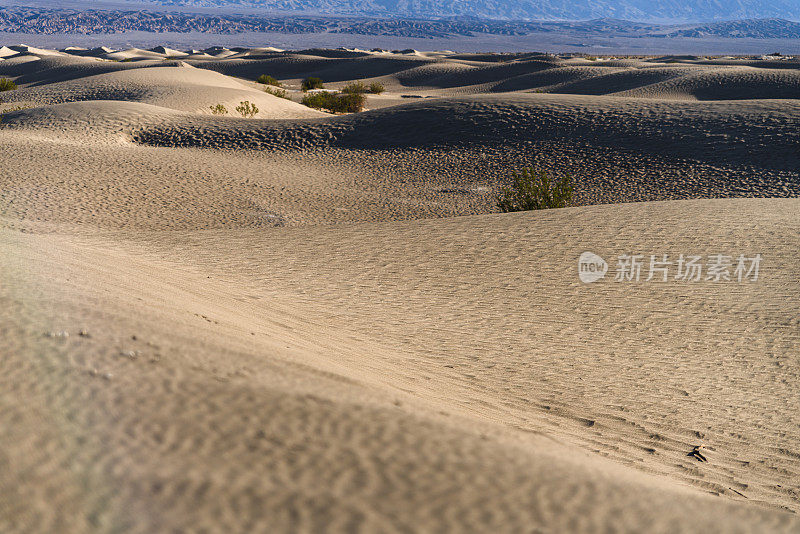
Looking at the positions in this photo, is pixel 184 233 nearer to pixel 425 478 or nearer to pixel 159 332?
pixel 159 332

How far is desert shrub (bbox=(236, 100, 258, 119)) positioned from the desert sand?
27.4 ft

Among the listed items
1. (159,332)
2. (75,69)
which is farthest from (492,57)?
(159,332)

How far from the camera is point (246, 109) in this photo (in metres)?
30.7

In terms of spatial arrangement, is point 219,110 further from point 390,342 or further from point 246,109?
point 390,342

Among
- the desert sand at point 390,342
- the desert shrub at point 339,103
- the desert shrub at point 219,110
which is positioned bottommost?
the desert sand at point 390,342

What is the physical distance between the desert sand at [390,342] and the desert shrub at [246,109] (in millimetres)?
8350

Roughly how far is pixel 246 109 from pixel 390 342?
1006 inches

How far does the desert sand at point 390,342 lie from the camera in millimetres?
3059

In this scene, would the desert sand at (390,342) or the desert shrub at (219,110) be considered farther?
the desert shrub at (219,110)

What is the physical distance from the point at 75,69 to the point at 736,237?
54.0 m

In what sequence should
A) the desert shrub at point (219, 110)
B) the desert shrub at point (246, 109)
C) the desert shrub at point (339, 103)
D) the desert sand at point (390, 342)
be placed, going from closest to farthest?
the desert sand at point (390, 342), the desert shrub at point (219, 110), the desert shrub at point (246, 109), the desert shrub at point (339, 103)

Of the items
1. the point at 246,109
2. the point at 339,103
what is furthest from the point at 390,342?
the point at 339,103

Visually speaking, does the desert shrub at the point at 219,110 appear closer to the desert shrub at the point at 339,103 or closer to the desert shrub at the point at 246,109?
the desert shrub at the point at 246,109

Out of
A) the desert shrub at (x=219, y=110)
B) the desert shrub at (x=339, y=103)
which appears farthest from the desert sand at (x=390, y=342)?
the desert shrub at (x=339, y=103)
